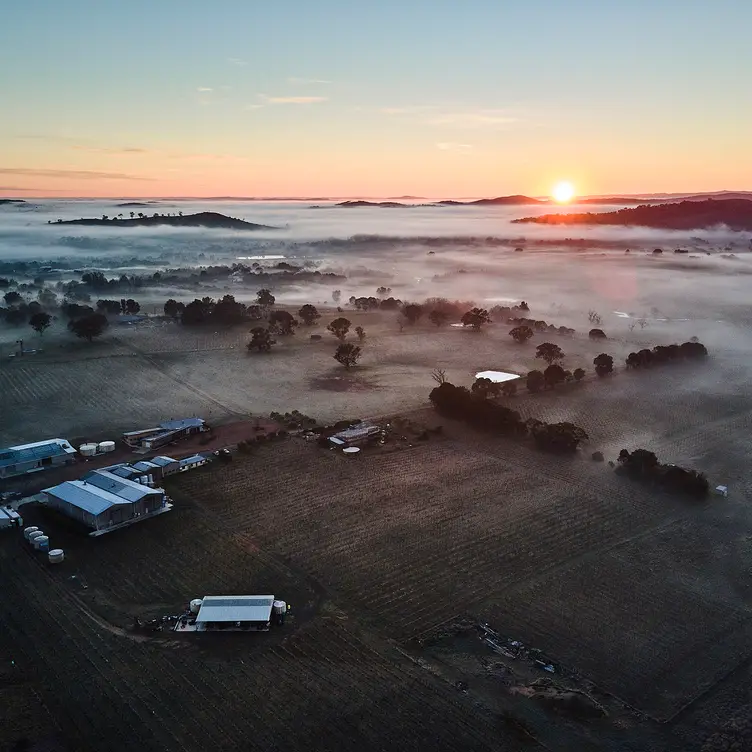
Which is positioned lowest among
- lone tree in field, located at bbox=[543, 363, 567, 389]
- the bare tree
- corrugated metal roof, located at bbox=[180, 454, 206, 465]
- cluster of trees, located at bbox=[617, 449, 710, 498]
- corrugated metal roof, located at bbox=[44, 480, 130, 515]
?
cluster of trees, located at bbox=[617, 449, 710, 498]

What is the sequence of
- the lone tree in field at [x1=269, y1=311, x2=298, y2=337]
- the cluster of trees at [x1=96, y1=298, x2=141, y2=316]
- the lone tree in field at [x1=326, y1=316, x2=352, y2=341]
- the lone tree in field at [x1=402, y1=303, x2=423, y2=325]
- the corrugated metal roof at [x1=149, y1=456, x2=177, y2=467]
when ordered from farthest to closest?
the cluster of trees at [x1=96, y1=298, x2=141, y2=316], the lone tree in field at [x1=402, y1=303, x2=423, y2=325], the lone tree in field at [x1=269, y1=311, x2=298, y2=337], the lone tree in field at [x1=326, y1=316, x2=352, y2=341], the corrugated metal roof at [x1=149, y1=456, x2=177, y2=467]

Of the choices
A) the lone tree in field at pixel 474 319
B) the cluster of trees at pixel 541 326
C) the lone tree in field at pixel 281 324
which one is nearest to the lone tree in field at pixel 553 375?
the cluster of trees at pixel 541 326

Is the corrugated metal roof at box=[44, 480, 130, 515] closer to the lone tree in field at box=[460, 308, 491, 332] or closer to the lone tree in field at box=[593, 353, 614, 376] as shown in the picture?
the lone tree in field at box=[593, 353, 614, 376]

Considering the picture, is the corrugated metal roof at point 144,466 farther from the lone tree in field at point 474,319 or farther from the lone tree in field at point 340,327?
the lone tree in field at point 474,319

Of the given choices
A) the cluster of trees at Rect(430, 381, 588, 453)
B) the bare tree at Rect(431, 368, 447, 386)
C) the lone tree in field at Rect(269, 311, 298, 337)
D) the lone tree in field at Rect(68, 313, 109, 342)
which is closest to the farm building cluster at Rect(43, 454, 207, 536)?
the cluster of trees at Rect(430, 381, 588, 453)

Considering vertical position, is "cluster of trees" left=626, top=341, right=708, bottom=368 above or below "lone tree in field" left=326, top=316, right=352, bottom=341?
below

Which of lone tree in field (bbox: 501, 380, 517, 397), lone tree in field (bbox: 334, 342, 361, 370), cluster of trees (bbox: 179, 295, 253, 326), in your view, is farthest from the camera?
cluster of trees (bbox: 179, 295, 253, 326)

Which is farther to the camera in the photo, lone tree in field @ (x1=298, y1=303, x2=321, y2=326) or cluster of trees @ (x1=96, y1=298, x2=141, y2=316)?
cluster of trees @ (x1=96, y1=298, x2=141, y2=316)
